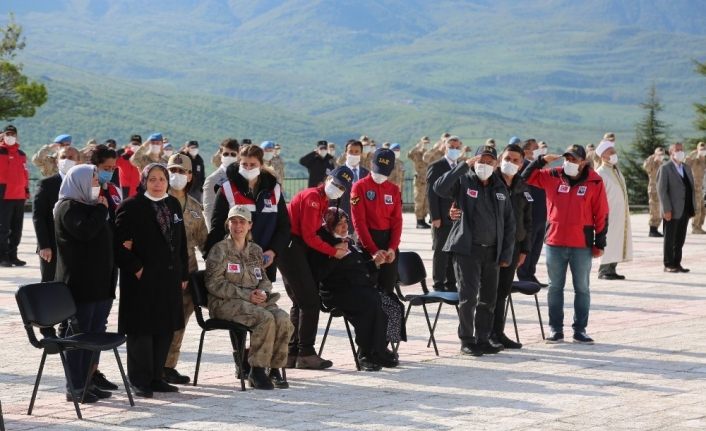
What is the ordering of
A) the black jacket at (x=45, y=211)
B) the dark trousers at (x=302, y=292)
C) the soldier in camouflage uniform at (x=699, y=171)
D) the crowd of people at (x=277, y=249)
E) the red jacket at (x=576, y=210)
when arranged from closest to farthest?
the crowd of people at (x=277, y=249) → the black jacket at (x=45, y=211) → the dark trousers at (x=302, y=292) → the red jacket at (x=576, y=210) → the soldier in camouflage uniform at (x=699, y=171)

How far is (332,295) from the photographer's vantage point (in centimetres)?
1110

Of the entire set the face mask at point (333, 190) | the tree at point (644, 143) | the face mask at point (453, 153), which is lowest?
the face mask at point (333, 190)

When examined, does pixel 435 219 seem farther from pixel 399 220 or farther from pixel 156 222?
pixel 156 222

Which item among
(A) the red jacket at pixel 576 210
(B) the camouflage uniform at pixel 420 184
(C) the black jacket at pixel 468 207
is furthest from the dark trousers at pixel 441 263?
(B) the camouflage uniform at pixel 420 184

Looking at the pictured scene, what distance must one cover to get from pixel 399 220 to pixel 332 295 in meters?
1.03

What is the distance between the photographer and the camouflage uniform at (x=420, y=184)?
2952 cm

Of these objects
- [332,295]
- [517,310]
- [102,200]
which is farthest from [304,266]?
[517,310]

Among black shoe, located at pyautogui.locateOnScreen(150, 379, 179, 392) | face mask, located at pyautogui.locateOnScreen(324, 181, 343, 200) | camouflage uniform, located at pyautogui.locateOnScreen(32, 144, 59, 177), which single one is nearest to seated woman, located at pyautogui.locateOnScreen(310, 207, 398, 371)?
face mask, located at pyautogui.locateOnScreen(324, 181, 343, 200)

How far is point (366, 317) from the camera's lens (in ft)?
36.0

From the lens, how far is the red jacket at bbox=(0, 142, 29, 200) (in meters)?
19.7

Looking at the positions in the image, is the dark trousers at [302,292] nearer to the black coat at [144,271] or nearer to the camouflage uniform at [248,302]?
the camouflage uniform at [248,302]

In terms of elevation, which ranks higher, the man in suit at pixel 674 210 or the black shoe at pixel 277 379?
the man in suit at pixel 674 210

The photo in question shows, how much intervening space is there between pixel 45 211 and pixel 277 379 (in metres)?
2.24

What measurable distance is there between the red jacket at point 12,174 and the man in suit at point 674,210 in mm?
8864
